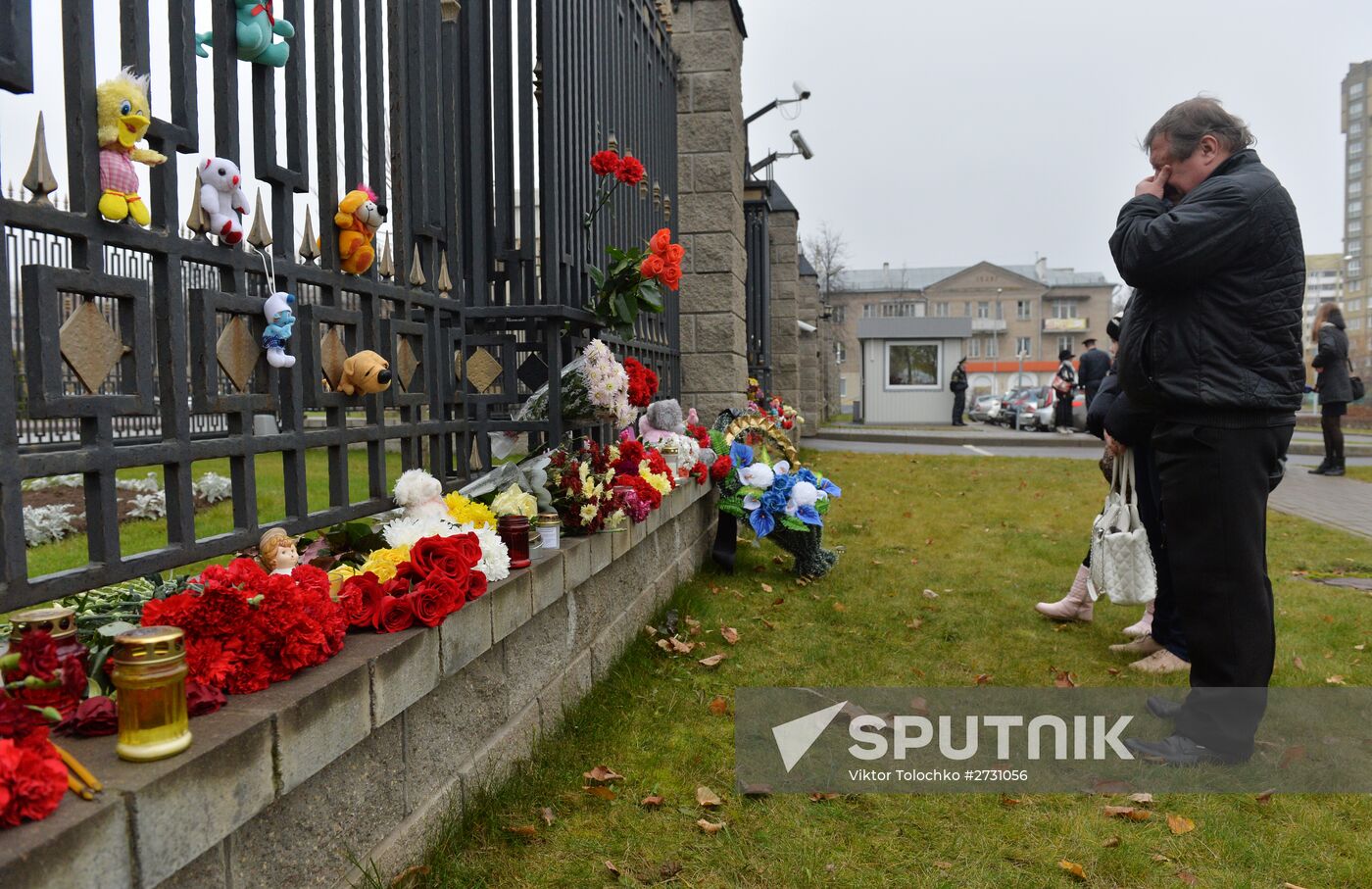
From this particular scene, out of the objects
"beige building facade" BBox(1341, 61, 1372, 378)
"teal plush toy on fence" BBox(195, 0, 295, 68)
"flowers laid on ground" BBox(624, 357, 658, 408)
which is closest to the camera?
"teal plush toy on fence" BBox(195, 0, 295, 68)

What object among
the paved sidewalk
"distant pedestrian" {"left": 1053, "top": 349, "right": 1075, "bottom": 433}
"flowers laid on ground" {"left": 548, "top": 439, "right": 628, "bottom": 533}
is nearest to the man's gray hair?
"flowers laid on ground" {"left": 548, "top": 439, "right": 628, "bottom": 533}

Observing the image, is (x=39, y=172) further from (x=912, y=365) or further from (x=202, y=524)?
(x=912, y=365)

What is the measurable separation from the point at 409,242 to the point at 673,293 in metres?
3.63

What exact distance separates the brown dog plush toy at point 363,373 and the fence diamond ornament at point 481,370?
0.94 m

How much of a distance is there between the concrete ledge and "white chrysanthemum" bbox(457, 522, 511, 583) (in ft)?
0.14

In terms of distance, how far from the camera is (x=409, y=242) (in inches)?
118

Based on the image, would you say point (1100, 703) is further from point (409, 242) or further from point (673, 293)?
point (673, 293)

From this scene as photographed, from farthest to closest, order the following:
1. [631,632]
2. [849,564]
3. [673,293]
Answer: [673,293], [849,564], [631,632]

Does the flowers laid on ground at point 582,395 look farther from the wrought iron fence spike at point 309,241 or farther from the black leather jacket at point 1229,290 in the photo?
the black leather jacket at point 1229,290

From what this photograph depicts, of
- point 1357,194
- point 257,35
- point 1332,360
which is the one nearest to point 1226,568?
point 257,35

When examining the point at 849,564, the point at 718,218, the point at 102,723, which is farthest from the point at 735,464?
the point at 102,723

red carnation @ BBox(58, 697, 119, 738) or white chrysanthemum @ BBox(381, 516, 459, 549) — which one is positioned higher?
white chrysanthemum @ BBox(381, 516, 459, 549)

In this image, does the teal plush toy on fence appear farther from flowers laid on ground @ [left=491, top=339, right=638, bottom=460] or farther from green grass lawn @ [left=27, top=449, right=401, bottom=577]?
green grass lawn @ [left=27, top=449, right=401, bottom=577]

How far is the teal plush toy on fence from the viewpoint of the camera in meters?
2.18
